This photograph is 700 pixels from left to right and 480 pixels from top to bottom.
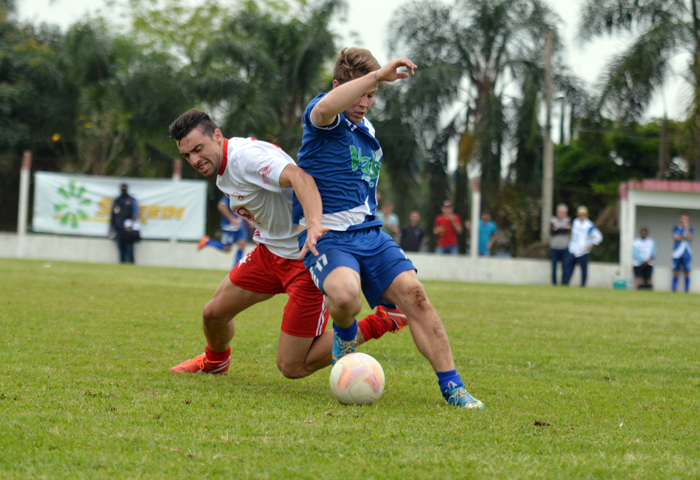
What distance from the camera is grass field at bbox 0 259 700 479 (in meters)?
2.60

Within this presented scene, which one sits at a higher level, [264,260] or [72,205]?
[72,205]

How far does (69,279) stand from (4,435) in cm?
932

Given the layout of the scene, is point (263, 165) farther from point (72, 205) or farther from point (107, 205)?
point (72, 205)

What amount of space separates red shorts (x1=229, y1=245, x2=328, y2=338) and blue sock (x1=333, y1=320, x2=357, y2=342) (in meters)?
0.22

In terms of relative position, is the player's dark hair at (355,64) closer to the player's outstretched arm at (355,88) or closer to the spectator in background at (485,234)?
the player's outstretched arm at (355,88)

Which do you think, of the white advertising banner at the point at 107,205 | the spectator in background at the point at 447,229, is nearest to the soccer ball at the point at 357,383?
the spectator in background at the point at 447,229

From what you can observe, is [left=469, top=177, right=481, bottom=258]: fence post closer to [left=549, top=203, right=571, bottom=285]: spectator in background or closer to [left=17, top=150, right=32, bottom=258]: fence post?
[left=549, top=203, right=571, bottom=285]: spectator in background

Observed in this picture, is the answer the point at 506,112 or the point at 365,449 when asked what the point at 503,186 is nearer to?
the point at 506,112

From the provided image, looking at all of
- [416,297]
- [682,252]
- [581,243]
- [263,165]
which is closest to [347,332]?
[416,297]

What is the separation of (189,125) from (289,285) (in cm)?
110

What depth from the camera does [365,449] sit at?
2791mm

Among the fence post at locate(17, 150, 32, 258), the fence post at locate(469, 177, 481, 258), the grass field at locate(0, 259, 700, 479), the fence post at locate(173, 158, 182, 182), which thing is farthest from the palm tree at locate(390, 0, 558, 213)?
the grass field at locate(0, 259, 700, 479)

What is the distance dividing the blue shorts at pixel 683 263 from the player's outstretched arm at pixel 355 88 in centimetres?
1588

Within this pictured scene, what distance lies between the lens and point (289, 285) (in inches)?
169
